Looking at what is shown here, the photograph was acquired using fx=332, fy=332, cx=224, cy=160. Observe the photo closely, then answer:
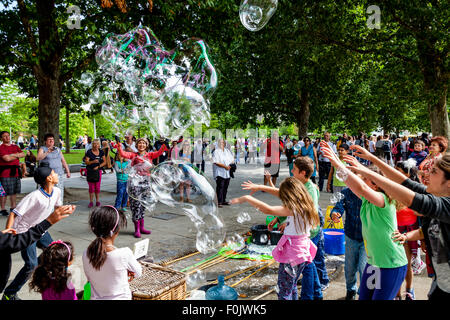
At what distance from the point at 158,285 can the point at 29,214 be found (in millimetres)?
1554

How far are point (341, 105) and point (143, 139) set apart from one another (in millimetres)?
19226

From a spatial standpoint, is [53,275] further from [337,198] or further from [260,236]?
[260,236]

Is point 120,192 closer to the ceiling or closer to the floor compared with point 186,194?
closer to the floor

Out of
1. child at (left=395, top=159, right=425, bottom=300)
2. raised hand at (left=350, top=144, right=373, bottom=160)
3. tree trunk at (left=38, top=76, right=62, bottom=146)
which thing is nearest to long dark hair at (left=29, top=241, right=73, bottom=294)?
raised hand at (left=350, top=144, right=373, bottom=160)

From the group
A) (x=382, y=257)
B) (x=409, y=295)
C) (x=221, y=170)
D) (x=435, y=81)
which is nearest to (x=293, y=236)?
(x=382, y=257)

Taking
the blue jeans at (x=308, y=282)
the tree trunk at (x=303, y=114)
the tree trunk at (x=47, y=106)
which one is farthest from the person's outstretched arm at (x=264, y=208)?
the tree trunk at (x=303, y=114)

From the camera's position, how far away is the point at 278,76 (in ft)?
57.9

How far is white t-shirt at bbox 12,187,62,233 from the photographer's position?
133 inches

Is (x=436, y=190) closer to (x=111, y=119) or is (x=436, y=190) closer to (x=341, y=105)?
(x=111, y=119)

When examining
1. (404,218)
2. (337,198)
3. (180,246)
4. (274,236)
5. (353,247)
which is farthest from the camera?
(180,246)

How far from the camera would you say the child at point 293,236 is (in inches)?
121

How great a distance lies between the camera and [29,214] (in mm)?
3453

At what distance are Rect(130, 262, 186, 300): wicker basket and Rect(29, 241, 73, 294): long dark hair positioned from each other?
0.69m

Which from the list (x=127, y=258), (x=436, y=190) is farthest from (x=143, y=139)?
(x=436, y=190)
